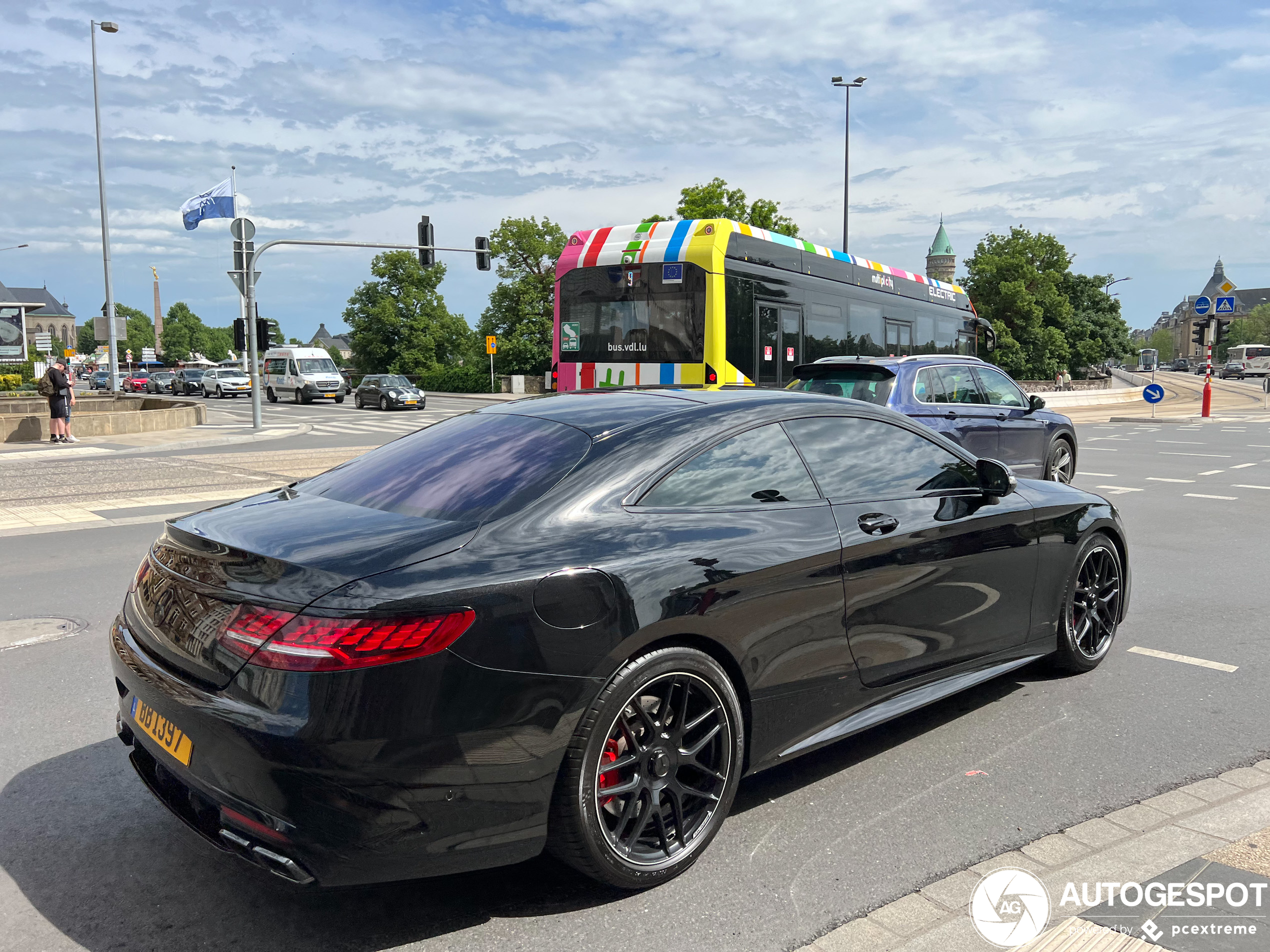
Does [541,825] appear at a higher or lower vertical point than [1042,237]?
lower

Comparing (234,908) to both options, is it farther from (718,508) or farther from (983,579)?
(983,579)

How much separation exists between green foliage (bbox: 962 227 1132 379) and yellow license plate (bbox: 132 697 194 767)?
62631 millimetres

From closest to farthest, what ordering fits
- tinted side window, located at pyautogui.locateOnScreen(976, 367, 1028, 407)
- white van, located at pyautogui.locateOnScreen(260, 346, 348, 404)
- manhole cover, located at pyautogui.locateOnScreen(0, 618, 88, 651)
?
manhole cover, located at pyautogui.locateOnScreen(0, 618, 88, 651) < tinted side window, located at pyautogui.locateOnScreen(976, 367, 1028, 407) < white van, located at pyautogui.locateOnScreen(260, 346, 348, 404)

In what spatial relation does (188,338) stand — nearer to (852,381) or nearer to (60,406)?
(60,406)

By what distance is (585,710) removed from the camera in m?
2.68

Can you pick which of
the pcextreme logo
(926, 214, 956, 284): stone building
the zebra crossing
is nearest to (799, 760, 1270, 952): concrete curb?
the pcextreme logo

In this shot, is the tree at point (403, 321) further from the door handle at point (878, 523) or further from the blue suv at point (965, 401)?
the door handle at point (878, 523)

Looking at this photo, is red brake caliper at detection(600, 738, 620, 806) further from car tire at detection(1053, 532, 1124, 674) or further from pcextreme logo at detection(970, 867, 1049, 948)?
car tire at detection(1053, 532, 1124, 674)

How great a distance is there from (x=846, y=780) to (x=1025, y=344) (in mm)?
66222

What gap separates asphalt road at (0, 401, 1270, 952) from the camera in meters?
2.69

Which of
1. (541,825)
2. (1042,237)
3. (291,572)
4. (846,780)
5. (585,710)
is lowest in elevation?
(846,780)

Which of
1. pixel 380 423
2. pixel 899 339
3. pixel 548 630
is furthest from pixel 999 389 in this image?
pixel 380 423

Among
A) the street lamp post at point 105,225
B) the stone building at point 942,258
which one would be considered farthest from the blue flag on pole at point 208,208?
the stone building at point 942,258

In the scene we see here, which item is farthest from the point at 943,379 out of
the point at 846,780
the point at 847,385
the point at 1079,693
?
the point at 846,780
